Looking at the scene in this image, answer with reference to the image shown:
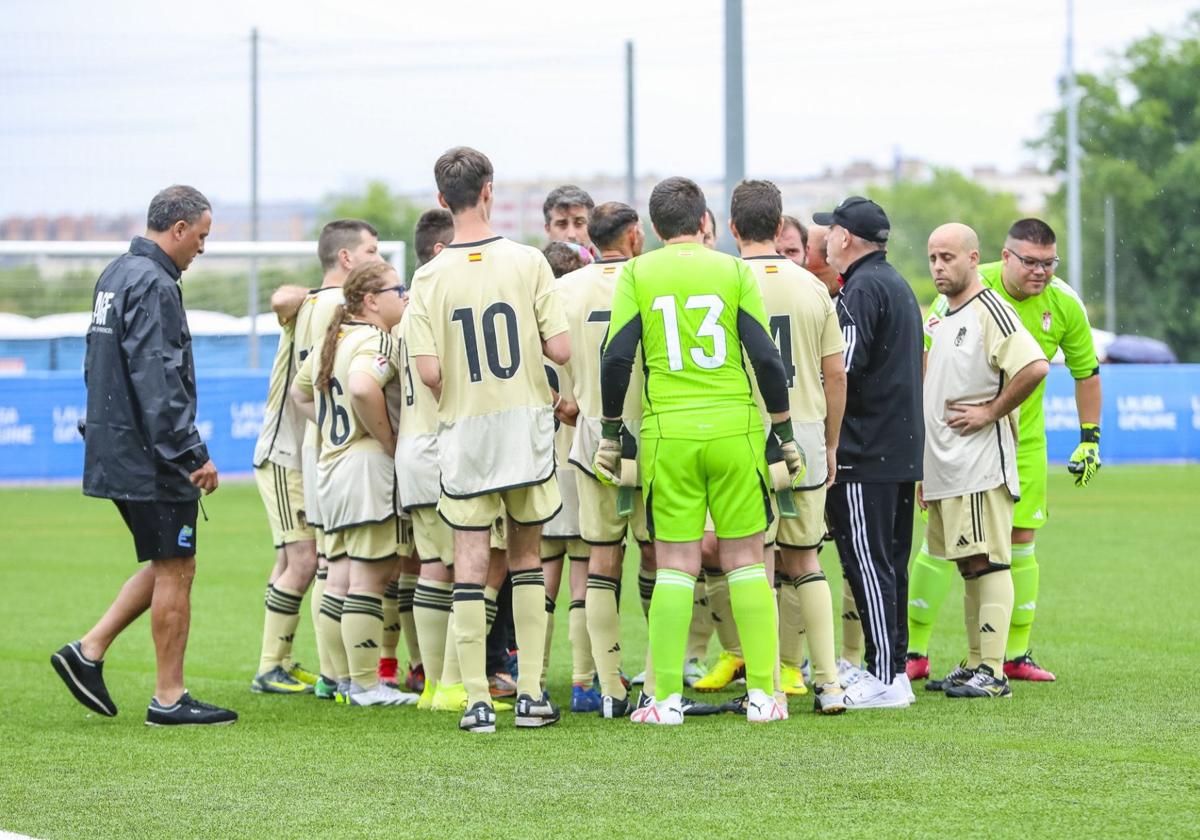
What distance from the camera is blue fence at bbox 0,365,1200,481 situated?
23.1 meters

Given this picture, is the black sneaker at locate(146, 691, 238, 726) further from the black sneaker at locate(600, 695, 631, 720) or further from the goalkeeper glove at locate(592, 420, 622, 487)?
the goalkeeper glove at locate(592, 420, 622, 487)

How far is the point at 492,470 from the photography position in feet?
21.7

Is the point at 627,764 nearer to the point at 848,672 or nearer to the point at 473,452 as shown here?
the point at 473,452

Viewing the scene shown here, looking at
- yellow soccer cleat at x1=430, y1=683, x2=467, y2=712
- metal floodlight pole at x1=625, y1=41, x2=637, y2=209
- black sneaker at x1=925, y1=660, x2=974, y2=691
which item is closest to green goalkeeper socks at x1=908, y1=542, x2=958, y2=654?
black sneaker at x1=925, y1=660, x2=974, y2=691

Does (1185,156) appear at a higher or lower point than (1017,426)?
higher

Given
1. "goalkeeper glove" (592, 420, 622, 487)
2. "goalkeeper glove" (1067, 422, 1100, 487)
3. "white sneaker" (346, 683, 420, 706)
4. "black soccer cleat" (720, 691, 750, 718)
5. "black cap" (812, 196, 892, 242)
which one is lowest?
"white sneaker" (346, 683, 420, 706)

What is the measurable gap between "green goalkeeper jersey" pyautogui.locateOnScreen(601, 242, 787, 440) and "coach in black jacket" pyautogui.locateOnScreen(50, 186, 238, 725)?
1.83 metres

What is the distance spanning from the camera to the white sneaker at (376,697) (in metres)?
7.62

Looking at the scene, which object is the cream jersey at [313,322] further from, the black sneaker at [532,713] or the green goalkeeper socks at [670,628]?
the green goalkeeper socks at [670,628]

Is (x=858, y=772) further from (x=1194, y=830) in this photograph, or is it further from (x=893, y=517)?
(x=893, y=517)

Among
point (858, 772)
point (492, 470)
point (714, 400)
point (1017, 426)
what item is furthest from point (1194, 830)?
point (1017, 426)

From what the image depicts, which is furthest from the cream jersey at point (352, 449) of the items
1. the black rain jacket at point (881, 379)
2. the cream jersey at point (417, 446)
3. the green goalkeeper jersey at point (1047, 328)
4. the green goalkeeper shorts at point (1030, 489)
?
the green goalkeeper shorts at point (1030, 489)

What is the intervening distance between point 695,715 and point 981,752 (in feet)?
4.98

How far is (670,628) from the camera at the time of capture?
6555 mm
